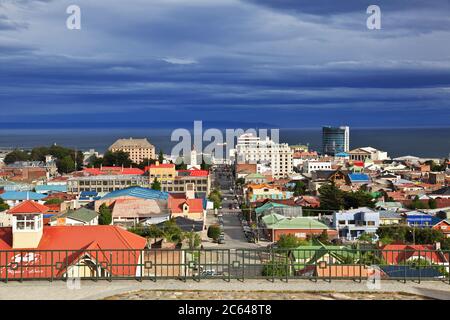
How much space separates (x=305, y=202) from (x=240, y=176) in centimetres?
1747

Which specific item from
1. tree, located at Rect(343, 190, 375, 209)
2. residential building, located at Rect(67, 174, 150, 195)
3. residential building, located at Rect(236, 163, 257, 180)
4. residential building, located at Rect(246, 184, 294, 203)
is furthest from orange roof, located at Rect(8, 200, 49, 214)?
residential building, located at Rect(236, 163, 257, 180)

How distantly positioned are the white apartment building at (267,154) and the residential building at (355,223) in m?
28.8

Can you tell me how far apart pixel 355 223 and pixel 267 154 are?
36.1 metres

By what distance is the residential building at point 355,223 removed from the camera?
2384cm

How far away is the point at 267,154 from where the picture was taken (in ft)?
197

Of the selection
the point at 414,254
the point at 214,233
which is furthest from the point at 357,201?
the point at 414,254

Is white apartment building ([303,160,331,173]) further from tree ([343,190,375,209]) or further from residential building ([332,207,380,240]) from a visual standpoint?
residential building ([332,207,380,240])

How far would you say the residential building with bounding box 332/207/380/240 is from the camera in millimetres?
23844

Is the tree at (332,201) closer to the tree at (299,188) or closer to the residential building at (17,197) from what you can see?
the tree at (299,188)

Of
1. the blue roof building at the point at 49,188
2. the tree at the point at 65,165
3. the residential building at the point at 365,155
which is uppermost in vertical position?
the residential building at the point at 365,155

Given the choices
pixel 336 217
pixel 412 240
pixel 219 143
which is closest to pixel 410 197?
pixel 336 217

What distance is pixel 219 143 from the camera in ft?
230

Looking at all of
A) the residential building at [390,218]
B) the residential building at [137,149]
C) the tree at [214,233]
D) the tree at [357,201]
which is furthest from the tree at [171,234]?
the residential building at [137,149]

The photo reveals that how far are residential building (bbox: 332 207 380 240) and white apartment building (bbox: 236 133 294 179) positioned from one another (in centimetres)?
2882
